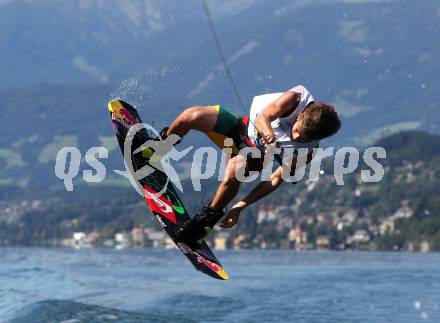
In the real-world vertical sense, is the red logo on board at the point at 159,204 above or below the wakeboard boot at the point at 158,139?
below

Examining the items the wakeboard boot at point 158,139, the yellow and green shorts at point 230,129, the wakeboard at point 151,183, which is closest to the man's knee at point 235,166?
the yellow and green shorts at point 230,129

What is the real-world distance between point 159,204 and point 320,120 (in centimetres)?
485

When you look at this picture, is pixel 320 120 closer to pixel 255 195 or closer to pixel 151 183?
pixel 255 195

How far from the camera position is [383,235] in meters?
140

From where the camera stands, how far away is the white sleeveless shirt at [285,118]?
49.1ft

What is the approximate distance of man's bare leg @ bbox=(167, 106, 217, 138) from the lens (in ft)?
51.8

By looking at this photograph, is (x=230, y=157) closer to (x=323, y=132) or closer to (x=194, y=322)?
(x=323, y=132)

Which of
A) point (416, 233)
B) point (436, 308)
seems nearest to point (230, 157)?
point (436, 308)

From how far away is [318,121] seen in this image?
47.9 ft

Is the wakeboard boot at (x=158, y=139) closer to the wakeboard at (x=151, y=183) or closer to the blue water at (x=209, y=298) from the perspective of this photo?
the wakeboard at (x=151, y=183)

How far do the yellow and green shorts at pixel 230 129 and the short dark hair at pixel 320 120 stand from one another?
1342 mm

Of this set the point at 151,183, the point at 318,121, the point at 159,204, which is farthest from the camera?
the point at 151,183

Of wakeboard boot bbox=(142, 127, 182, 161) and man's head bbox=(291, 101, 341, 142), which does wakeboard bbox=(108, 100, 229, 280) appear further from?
man's head bbox=(291, 101, 341, 142)

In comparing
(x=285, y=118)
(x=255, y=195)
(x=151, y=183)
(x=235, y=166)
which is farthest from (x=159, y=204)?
(x=285, y=118)
